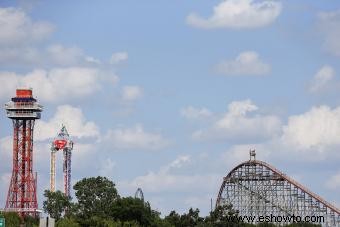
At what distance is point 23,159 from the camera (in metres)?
144

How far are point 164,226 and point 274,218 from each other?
76.1 feet

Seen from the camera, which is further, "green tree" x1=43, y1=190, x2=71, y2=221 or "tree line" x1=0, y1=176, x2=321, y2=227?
"green tree" x1=43, y1=190, x2=71, y2=221

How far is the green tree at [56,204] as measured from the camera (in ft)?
417

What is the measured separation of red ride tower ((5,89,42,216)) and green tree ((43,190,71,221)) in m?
13.3

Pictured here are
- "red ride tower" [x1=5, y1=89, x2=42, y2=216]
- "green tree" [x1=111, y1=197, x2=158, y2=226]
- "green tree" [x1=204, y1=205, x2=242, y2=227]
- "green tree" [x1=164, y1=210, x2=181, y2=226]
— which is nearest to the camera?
"green tree" [x1=111, y1=197, x2=158, y2=226]

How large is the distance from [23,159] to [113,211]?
36124 millimetres

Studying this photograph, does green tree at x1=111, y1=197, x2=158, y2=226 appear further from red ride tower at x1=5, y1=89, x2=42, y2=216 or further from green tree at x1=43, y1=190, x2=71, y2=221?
red ride tower at x1=5, y1=89, x2=42, y2=216

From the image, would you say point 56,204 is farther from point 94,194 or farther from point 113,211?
point 113,211

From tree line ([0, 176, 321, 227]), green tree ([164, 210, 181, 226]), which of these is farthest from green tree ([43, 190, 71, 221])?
green tree ([164, 210, 181, 226])

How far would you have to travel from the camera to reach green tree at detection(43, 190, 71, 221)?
127m

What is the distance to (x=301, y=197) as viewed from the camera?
12675 centimetres

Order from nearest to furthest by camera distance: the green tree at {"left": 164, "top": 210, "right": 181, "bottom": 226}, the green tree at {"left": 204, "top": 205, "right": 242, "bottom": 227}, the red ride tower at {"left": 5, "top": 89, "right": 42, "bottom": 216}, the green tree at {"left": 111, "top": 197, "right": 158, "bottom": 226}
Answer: the green tree at {"left": 111, "top": 197, "right": 158, "bottom": 226} → the green tree at {"left": 204, "top": 205, "right": 242, "bottom": 227} → the green tree at {"left": 164, "top": 210, "right": 181, "bottom": 226} → the red ride tower at {"left": 5, "top": 89, "right": 42, "bottom": 216}

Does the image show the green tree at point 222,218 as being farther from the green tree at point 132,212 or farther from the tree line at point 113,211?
the green tree at point 132,212

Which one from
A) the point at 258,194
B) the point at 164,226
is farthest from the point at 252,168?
the point at 164,226
